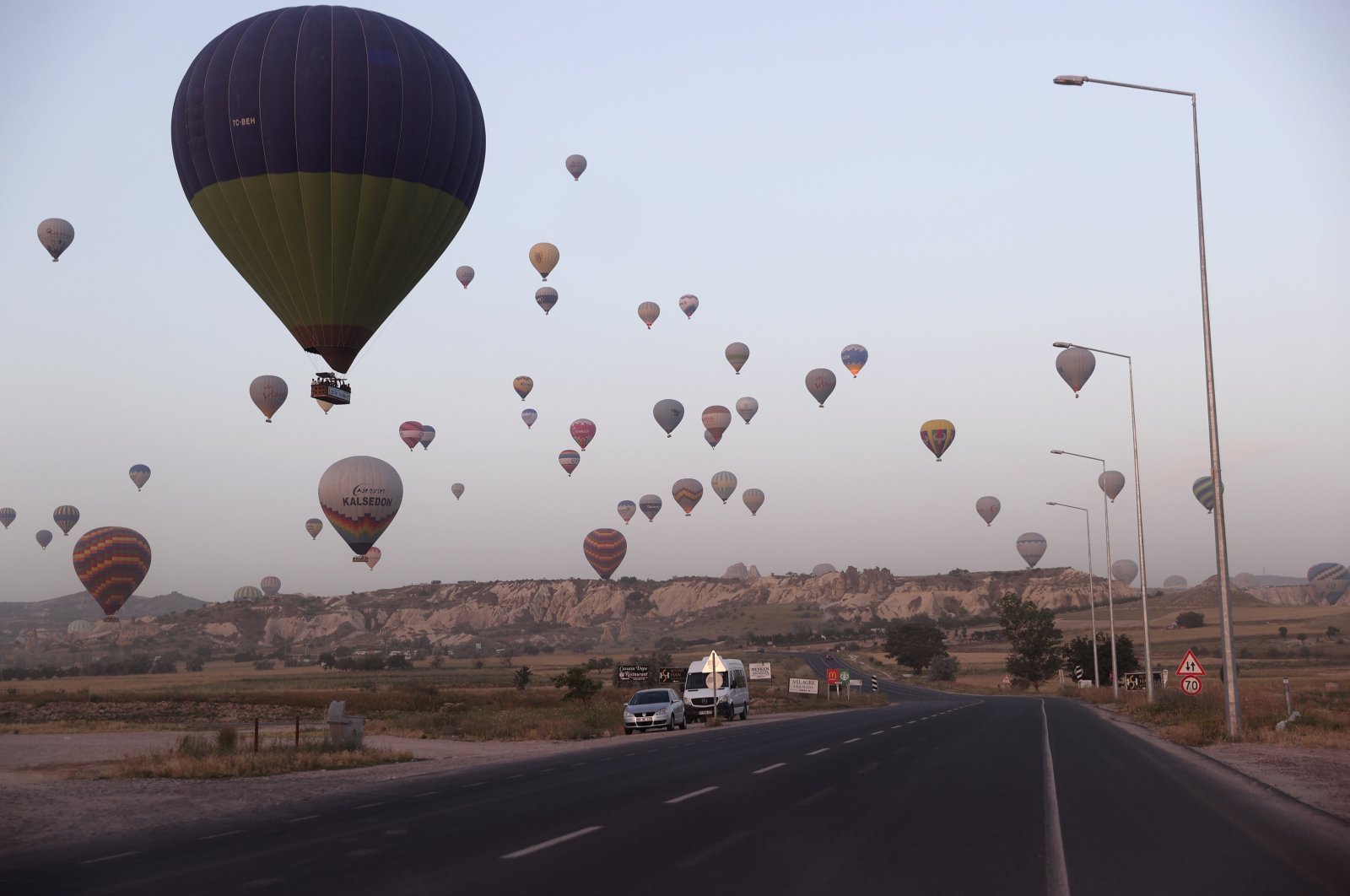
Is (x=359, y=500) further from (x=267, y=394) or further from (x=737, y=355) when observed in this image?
(x=737, y=355)

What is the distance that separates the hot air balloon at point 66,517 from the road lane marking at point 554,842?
127752 mm

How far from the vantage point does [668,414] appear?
103000 mm

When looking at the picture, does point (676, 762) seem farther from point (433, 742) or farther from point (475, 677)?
point (475, 677)

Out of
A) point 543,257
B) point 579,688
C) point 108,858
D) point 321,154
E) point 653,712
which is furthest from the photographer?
point 543,257

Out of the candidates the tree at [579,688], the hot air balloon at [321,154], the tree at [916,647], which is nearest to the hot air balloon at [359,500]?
the tree at [579,688]

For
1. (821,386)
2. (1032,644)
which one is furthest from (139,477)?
(1032,644)

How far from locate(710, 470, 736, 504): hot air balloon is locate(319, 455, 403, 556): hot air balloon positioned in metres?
49.8

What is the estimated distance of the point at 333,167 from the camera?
125ft

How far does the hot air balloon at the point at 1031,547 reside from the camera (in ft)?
455

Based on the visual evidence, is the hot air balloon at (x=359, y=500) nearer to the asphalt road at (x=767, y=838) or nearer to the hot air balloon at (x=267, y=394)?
the hot air balloon at (x=267, y=394)

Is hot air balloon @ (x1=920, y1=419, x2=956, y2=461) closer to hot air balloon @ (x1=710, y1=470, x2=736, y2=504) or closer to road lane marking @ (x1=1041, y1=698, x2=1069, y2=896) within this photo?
hot air balloon @ (x1=710, y1=470, x2=736, y2=504)

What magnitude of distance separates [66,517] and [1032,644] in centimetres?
9895

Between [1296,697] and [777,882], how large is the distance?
56.6 meters

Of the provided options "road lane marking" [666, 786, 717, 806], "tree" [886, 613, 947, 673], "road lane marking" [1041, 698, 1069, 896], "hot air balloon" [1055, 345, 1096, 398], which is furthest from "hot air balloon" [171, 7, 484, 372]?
"tree" [886, 613, 947, 673]
